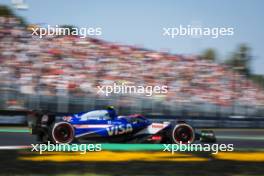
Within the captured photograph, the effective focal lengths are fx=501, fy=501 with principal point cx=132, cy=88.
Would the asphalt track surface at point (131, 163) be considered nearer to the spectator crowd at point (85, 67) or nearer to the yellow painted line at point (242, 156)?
the yellow painted line at point (242, 156)


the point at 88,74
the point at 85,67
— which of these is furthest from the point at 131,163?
the point at 85,67

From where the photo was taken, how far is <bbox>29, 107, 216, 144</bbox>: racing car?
8.55 meters

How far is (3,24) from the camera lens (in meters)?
10.9

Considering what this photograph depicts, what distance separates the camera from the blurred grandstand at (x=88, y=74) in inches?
392

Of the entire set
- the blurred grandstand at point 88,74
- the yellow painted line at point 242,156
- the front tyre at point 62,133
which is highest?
the blurred grandstand at point 88,74

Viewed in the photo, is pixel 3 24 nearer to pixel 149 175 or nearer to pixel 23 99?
pixel 23 99

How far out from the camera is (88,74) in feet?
32.6

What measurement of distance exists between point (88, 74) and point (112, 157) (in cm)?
296

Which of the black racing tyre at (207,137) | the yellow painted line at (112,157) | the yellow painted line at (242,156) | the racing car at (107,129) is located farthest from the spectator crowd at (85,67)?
the yellow painted line at (242,156)

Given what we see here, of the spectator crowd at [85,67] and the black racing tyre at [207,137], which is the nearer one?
the black racing tyre at [207,137]

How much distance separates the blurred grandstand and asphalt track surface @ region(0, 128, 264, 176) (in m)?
2.39

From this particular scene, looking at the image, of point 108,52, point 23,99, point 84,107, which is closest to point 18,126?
point 23,99

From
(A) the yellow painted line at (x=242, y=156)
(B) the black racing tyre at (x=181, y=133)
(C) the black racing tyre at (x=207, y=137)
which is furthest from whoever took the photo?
(C) the black racing tyre at (x=207, y=137)

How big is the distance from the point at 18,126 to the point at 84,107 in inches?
92.2
